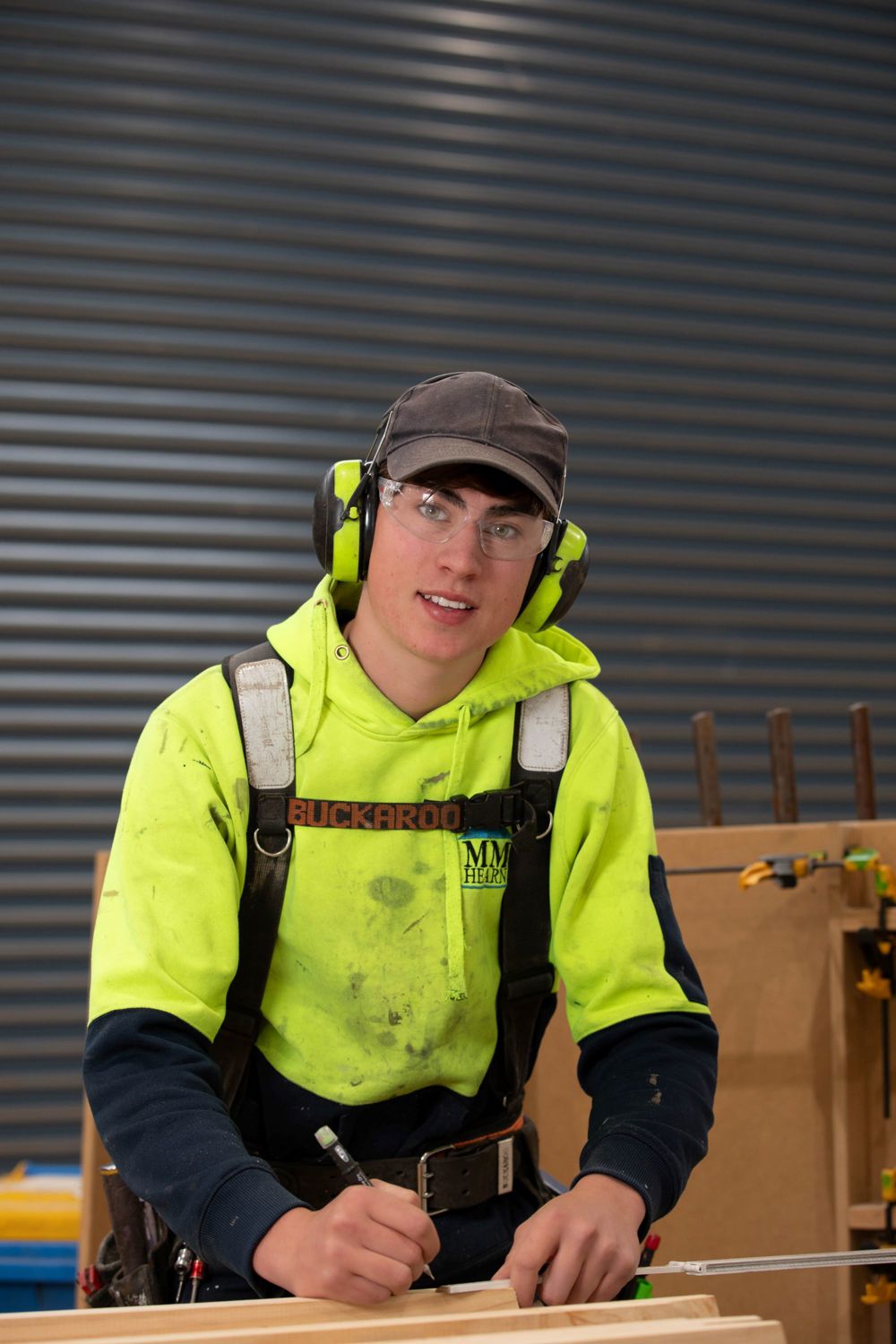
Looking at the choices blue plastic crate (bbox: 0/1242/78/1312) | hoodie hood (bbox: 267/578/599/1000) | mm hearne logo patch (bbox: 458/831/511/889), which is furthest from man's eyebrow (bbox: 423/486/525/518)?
blue plastic crate (bbox: 0/1242/78/1312)

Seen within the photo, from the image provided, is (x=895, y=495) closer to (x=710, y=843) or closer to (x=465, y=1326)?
(x=710, y=843)

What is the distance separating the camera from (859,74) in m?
5.29

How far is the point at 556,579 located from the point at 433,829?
16.9 inches

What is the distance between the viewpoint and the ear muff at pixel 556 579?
1.92 meters

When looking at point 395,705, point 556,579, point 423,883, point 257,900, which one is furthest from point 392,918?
point 556,579

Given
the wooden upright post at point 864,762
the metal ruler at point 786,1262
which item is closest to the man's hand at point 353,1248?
the metal ruler at point 786,1262

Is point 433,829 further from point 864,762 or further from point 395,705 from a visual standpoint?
point 864,762

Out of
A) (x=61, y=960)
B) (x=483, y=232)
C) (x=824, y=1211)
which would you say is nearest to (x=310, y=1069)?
(x=824, y=1211)

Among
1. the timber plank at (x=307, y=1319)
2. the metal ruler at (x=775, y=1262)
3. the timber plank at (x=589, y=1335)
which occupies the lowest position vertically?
the timber plank at (x=307, y=1319)

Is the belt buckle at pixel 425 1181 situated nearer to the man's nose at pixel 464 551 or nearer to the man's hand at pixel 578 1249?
the man's hand at pixel 578 1249

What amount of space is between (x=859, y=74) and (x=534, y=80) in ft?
4.76

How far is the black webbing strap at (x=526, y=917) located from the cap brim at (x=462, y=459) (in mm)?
402

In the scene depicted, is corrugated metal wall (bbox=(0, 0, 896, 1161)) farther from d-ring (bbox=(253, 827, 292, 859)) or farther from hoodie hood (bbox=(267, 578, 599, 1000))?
d-ring (bbox=(253, 827, 292, 859))

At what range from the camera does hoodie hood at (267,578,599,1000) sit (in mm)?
1828
